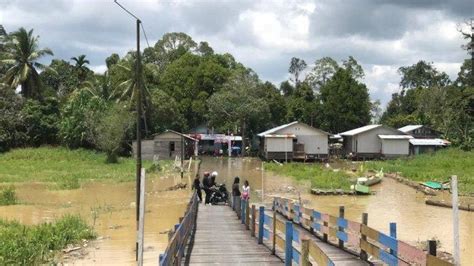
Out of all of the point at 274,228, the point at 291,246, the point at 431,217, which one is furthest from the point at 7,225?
the point at 431,217

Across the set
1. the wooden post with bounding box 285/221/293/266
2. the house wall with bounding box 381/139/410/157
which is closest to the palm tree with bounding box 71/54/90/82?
the house wall with bounding box 381/139/410/157

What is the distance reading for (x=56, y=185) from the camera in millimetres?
35250

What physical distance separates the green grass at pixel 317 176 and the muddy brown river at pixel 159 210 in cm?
114

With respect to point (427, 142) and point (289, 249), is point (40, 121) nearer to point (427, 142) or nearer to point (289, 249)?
point (427, 142)

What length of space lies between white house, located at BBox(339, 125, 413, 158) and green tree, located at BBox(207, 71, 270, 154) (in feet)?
35.8

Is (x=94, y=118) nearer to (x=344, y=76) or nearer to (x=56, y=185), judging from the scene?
(x=56, y=185)

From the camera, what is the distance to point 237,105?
63094 mm

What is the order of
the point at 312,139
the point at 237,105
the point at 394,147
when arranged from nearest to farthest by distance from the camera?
the point at 394,147 < the point at 312,139 < the point at 237,105

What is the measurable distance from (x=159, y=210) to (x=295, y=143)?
3291 centimetres

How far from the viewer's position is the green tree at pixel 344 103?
2613 inches

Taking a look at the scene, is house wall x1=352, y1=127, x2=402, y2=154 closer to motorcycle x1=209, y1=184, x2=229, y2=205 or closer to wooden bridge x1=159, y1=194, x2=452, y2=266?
motorcycle x1=209, y1=184, x2=229, y2=205

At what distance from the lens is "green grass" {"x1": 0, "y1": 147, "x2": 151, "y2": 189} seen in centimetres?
3906

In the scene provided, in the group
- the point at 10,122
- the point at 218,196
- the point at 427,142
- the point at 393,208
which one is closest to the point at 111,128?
the point at 10,122

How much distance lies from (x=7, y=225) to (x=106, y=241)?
3976 mm
